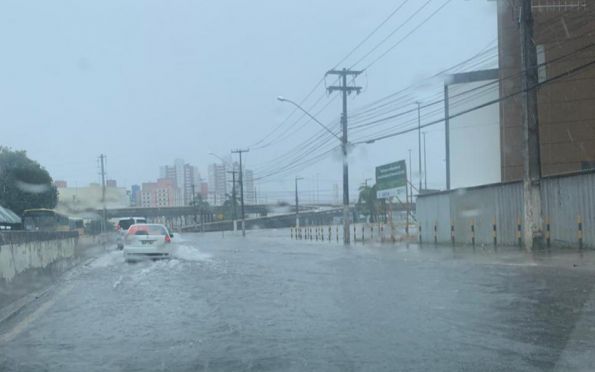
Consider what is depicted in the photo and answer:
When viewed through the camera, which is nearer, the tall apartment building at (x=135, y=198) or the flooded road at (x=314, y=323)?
the flooded road at (x=314, y=323)

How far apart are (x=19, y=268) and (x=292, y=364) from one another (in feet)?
28.5

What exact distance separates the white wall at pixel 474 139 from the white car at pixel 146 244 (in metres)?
24.9

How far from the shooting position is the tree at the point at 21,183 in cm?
5031

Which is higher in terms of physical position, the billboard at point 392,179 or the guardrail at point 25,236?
the billboard at point 392,179

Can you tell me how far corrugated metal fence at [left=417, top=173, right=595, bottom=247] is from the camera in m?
21.3

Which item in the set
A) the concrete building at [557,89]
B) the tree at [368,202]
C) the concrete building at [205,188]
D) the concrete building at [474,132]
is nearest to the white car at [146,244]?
the concrete building at [557,89]

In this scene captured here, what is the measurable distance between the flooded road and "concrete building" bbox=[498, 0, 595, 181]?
21223 mm

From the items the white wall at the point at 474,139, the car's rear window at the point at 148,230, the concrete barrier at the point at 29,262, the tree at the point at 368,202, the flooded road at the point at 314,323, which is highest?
the white wall at the point at 474,139

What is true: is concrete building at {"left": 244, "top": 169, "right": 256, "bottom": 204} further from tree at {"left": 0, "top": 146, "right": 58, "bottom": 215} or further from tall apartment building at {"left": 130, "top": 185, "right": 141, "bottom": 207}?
tree at {"left": 0, "top": 146, "right": 58, "bottom": 215}

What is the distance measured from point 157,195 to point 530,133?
109347 mm

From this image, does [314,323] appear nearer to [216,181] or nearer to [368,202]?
[368,202]

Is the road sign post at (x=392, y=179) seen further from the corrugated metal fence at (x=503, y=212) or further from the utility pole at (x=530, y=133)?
the utility pole at (x=530, y=133)

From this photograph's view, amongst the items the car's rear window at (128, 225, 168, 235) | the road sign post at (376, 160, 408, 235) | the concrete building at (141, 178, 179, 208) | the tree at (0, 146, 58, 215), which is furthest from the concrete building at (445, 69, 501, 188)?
the concrete building at (141, 178, 179, 208)

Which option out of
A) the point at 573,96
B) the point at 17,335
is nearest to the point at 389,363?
the point at 17,335
